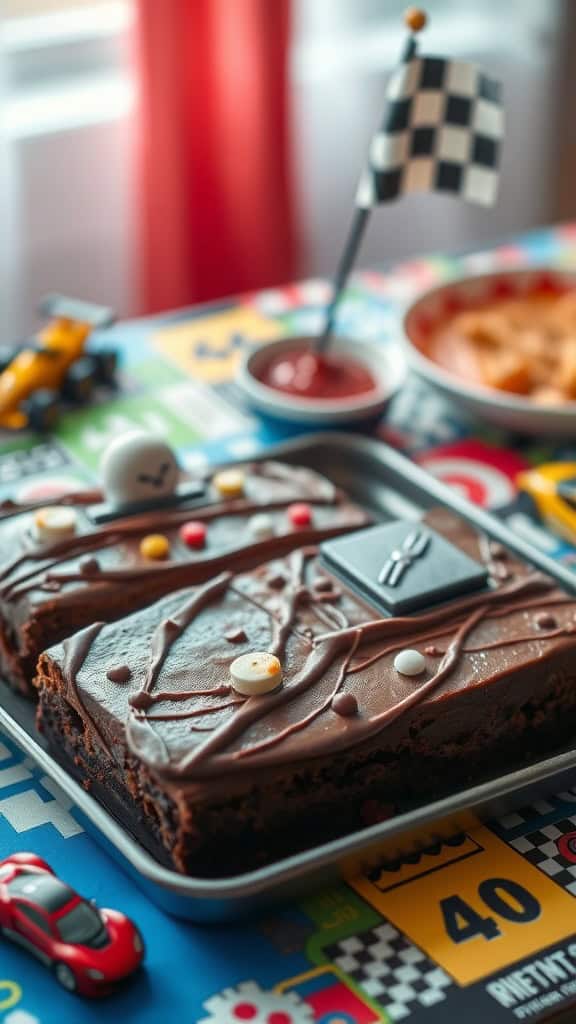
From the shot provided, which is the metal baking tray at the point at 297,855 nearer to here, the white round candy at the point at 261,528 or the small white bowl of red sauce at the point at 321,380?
the white round candy at the point at 261,528

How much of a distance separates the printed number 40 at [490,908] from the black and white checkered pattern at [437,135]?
92 centimetres

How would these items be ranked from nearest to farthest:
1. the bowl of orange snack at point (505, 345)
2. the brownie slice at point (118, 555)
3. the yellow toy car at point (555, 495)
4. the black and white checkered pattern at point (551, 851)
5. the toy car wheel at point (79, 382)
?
the black and white checkered pattern at point (551, 851), the brownie slice at point (118, 555), the yellow toy car at point (555, 495), the bowl of orange snack at point (505, 345), the toy car wheel at point (79, 382)

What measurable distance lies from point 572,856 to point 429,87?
99 centimetres

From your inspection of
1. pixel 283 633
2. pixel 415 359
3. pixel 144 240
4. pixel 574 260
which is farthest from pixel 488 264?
pixel 283 633

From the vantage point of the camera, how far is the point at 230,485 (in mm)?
1457

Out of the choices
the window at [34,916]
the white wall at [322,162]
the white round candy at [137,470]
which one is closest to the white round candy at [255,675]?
the window at [34,916]

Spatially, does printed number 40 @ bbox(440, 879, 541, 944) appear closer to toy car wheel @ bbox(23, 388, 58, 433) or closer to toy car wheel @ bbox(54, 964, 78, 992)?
toy car wheel @ bbox(54, 964, 78, 992)

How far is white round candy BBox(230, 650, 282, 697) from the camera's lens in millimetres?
1095

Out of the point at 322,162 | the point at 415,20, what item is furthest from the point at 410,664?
the point at 322,162

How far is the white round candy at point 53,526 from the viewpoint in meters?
1.35

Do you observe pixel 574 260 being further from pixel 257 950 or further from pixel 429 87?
pixel 257 950

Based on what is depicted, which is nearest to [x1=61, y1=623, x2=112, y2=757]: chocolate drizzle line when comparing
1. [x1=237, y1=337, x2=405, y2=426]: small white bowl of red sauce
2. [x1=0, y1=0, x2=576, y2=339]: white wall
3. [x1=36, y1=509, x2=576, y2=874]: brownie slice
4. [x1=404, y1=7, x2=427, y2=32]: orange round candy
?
[x1=36, y1=509, x2=576, y2=874]: brownie slice

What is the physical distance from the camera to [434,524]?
1.39 metres

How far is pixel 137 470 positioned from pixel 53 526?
0.40 ft
